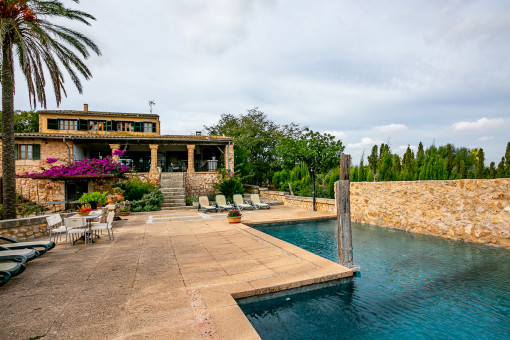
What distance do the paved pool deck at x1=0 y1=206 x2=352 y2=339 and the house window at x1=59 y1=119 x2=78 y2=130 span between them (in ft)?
65.9

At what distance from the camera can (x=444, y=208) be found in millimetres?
7645

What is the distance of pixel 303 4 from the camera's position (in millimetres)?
8312

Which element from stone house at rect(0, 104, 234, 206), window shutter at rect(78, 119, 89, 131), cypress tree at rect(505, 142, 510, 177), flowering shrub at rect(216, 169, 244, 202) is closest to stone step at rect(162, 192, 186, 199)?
stone house at rect(0, 104, 234, 206)

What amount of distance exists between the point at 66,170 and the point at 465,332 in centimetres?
1660

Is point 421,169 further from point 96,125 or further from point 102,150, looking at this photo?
point 96,125

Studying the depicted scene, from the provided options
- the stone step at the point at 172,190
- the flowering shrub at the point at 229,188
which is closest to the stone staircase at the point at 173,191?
the stone step at the point at 172,190

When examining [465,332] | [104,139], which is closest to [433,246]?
[465,332]

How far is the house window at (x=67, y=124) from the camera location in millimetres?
22266

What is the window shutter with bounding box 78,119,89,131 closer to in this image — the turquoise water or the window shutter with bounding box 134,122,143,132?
the window shutter with bounding box 134,122,143,132

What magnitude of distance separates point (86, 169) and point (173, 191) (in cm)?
486

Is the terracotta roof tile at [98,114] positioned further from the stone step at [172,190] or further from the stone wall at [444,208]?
the stone wall at [444,208]

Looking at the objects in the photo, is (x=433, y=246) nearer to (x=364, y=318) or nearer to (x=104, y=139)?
(x=364, y=318)

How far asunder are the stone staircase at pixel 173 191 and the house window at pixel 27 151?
8099 millimetres

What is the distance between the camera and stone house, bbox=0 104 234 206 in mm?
15938
